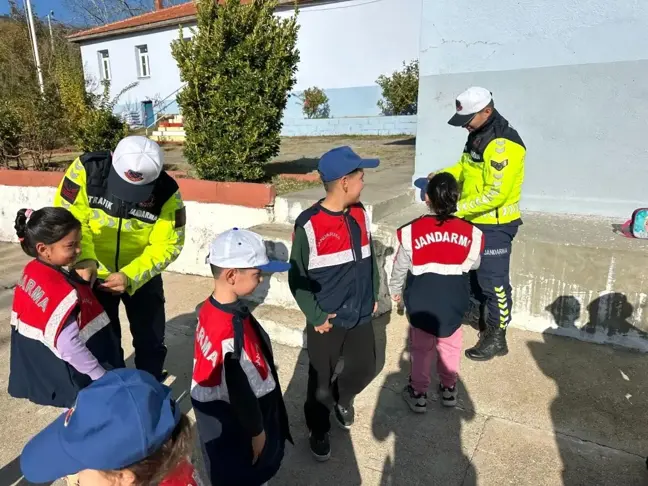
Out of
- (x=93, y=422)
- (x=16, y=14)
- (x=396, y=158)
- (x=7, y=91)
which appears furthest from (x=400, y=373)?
(x=16, y=14)

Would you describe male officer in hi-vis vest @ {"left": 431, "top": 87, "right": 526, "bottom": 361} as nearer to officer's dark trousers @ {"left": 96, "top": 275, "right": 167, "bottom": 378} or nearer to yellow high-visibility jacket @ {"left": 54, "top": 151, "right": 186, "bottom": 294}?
yellow high-visibility jacket @ {"left": 54, "top": 151, "right": 186, "bottom": 294}

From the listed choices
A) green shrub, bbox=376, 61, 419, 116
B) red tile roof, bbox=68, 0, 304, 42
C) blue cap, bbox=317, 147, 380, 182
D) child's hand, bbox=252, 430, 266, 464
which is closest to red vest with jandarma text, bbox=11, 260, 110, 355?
child's hand, bbox=252, 430, 266, 464

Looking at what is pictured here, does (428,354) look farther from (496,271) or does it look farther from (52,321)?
(52,321)

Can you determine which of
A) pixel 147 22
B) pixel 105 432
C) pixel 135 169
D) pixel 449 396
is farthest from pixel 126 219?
pixel 147 22

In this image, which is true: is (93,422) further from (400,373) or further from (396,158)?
(396,158)

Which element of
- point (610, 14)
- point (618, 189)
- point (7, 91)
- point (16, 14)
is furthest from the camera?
point (16, 14)

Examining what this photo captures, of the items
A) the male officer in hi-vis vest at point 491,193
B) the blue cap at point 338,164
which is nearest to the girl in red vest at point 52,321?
the blue cap at point 338,164

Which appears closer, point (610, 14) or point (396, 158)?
point (610, 14)

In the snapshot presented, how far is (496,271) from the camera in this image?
3629 mm

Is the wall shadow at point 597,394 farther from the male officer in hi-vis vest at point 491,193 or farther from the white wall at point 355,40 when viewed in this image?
the white wall at point 355,40

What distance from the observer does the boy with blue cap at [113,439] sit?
1095 millimetres

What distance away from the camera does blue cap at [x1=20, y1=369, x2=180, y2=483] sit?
1092 mm

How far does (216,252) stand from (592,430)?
2.45 meters

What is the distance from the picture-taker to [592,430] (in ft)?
9.54
